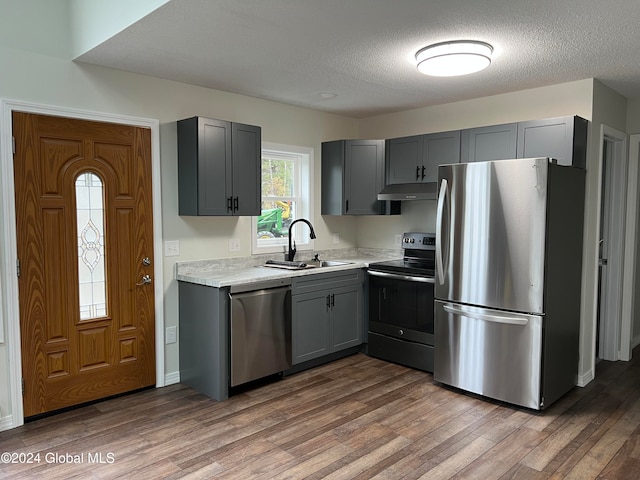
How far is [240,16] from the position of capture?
2428mm

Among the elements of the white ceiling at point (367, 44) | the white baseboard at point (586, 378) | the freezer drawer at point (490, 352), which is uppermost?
the white ceiling at point (367, 44)

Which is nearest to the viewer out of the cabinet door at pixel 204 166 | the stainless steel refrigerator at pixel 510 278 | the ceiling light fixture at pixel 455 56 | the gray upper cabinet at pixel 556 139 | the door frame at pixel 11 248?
the ceiling light fixture at pixel 455 56

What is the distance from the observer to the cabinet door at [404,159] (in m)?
4.41

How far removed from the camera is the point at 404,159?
178 inches

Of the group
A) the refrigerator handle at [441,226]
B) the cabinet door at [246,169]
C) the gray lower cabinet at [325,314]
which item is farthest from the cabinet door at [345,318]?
the cabinet door at [246,169]

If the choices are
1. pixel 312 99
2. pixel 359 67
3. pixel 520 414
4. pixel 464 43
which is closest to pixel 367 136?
pixel 312 99

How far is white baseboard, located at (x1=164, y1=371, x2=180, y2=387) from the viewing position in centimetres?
379

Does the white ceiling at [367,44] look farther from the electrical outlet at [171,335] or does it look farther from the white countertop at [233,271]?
the electrical outlet at [171,335]

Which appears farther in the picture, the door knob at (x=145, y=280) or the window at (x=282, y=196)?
the window at (x=282, y=196)

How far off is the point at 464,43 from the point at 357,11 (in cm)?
79

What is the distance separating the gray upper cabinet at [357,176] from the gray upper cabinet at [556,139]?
1.41m

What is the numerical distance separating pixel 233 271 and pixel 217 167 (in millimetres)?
873

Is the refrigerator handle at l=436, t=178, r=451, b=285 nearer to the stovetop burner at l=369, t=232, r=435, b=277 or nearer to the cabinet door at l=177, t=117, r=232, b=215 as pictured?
the stovetop burner at l=369, t=232, r=435, b=277

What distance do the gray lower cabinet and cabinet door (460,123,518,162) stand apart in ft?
4.78
